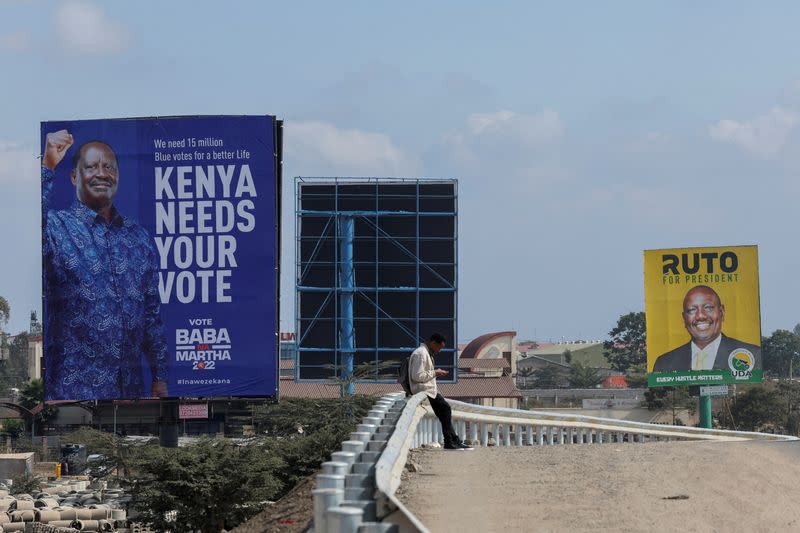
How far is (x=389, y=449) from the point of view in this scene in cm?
931

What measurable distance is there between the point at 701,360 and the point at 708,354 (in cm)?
41

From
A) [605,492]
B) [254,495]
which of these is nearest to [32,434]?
[254,495]

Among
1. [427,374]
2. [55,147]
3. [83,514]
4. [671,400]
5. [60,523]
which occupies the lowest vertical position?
[60,523]

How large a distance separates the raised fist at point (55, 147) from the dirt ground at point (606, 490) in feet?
111

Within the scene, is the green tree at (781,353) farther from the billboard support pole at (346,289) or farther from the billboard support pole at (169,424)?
the billboard support pole at (169,424)

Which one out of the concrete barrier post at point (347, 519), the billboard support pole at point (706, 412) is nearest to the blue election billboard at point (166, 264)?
the billboard support pole at point (706, 412)

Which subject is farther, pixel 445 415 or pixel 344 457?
pixel 445 415

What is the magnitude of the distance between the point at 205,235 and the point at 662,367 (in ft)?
85.8

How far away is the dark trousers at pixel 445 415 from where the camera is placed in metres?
16.4

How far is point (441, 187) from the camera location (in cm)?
5750

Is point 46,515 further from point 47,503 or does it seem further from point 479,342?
point 479,342

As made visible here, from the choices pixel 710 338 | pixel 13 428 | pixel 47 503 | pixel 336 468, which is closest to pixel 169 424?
pixel 47 503

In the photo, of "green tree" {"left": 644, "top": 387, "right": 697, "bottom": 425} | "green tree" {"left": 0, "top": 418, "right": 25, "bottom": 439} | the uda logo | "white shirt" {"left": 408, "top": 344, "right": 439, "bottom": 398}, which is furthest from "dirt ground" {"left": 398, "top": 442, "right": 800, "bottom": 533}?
"green tree" {"left": 0, "top": 418, "right": 25, "bottom": 439}

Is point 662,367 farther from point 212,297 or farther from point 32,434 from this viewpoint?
point 32,434
